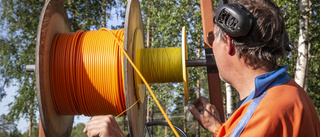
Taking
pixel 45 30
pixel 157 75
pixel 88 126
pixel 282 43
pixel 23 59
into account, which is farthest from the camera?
pixel 23 59

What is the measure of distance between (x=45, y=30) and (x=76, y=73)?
49 centimetres

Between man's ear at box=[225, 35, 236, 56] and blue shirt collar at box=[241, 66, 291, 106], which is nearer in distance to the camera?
blue shirt collar at box=[241, 66, 291, 106]

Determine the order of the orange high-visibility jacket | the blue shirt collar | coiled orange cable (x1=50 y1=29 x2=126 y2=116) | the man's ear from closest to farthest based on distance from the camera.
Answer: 1. the orange high-visibility jacket
2. the blue shirt collar
3. the man's ear
4. coiled orange cable (x1=50 y1=29 x2=126 y2=116)

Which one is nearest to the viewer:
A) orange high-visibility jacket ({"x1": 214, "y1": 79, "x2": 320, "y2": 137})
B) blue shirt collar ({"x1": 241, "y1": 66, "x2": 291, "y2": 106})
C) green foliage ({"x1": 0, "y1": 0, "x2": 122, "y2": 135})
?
orange high-visibility jacket ({"x1": 214, "y1": 79, "x2": 320, "y2": 137})

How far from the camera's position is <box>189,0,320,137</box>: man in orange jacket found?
1.30m

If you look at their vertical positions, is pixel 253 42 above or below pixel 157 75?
above

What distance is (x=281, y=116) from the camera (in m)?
1.29

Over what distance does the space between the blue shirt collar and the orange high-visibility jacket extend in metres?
0.04

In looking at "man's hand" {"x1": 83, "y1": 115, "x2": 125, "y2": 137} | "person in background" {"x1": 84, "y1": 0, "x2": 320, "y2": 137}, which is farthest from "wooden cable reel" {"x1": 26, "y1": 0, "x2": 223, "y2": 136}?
"person in background" {"x1": 84, "y1": 0, "x2": 320, "y2": 137}

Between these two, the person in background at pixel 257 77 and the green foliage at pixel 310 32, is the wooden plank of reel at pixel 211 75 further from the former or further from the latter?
the green foliage at pixel 310 32

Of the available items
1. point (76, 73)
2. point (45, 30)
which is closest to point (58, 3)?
point (45, 30)

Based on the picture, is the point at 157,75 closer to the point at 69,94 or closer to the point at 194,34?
the point at 69,94

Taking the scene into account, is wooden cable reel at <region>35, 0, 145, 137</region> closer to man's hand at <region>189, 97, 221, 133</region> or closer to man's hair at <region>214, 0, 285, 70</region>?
man's hand at <region>189, 97, 221, 133</region>

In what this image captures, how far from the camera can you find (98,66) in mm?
2820
